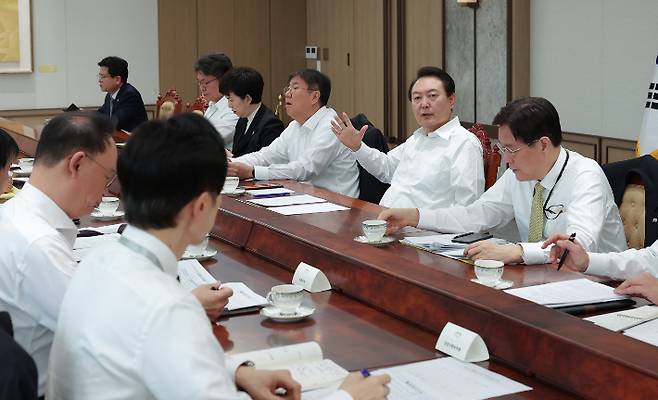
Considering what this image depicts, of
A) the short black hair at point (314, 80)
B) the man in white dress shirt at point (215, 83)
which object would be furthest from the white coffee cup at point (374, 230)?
the man in white dress shirt at point (215, 83)

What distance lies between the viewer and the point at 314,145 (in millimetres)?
5262

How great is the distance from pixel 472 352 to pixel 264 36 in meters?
9.47

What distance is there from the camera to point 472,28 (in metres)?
7.84

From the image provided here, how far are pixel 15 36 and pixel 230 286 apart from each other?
7.98m

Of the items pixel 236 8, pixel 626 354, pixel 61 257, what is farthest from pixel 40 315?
pixel 236 8

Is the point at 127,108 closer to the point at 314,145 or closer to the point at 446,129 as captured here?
the point at 314,145

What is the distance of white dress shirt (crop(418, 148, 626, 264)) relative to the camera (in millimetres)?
3236

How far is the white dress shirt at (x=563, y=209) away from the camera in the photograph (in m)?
3.24

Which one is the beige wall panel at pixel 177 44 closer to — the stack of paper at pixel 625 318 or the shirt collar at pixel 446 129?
the shirt collar at pixel 446 129

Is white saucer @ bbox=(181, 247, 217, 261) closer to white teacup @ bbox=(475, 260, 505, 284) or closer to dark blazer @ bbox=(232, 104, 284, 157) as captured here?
white teacup @ bbox=(475, 260, 505, 284)

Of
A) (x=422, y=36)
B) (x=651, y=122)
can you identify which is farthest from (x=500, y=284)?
(x=422, y=36)

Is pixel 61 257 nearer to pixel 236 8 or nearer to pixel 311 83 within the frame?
pixel 311 83

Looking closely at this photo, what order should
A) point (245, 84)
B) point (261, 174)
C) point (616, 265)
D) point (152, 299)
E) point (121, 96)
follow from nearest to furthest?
point (152, 299) → point (616, 265) → point (261, 174) → point (245, 84) → point (121, 96)

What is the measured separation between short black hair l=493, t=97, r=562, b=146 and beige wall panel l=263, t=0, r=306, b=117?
26.3ft
